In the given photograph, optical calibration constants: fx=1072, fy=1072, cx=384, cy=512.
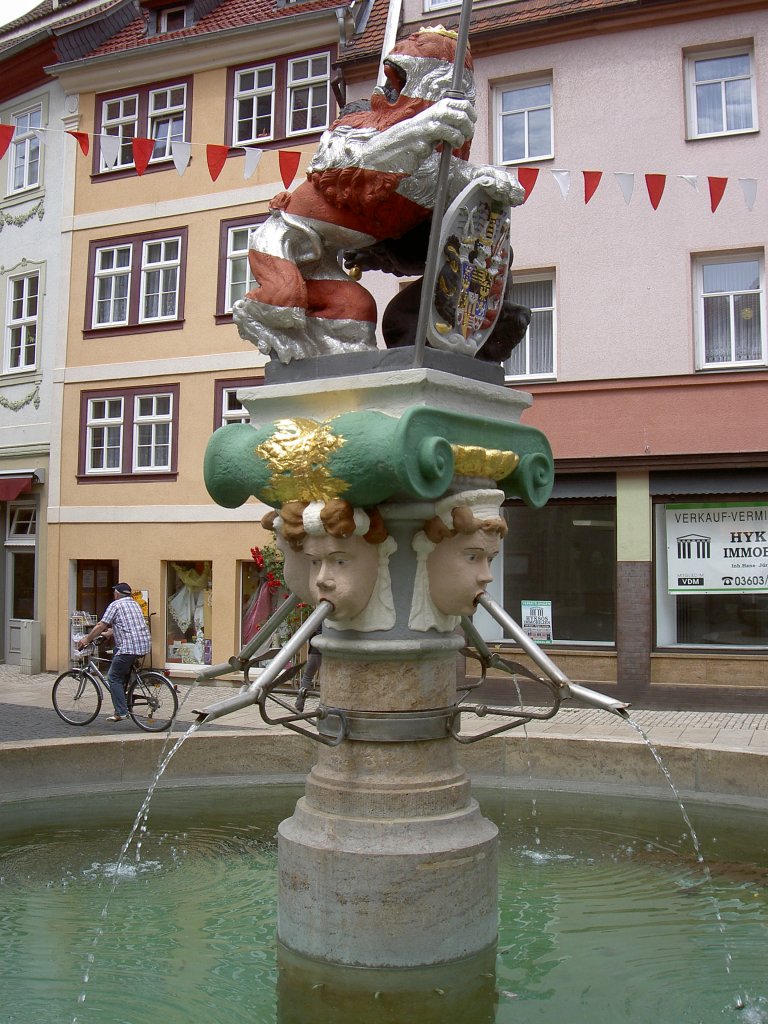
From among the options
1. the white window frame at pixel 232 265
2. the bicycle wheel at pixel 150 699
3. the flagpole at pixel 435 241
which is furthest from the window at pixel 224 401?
the flagpole at pixel 435 241

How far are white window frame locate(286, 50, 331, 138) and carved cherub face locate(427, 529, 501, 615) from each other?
14323 mm

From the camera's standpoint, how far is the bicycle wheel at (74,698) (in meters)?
11.7

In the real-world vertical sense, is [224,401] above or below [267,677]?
above

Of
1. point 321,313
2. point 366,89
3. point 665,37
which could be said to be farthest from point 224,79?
point 321,313

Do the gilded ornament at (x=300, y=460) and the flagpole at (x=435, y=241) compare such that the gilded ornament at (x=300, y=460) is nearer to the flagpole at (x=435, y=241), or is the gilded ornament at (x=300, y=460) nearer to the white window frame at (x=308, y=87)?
the flagpole at (x=435, y=241)

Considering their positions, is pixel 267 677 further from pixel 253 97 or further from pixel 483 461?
pixel 253 97

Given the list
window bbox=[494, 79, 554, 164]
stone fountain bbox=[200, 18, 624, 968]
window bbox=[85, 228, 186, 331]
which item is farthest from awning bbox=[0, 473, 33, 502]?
stone fountain bbox=[200, 18, 624, 968]

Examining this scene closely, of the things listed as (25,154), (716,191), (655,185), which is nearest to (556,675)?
(655,185)

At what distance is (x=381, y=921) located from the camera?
365cm

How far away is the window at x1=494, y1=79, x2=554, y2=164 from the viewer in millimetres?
15016

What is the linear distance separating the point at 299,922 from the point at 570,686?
4.21ft

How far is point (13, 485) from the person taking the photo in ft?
62.7

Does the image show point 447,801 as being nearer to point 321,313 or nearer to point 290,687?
point 290,687

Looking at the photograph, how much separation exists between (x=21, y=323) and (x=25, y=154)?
3.22m
